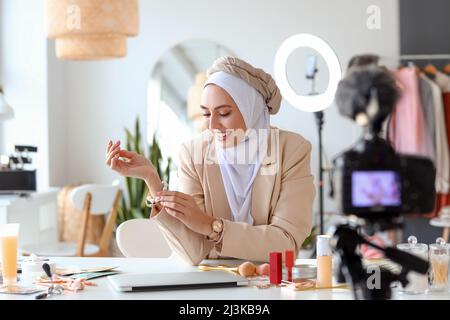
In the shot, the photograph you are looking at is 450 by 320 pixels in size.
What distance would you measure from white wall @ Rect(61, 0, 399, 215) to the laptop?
3610 millimetres

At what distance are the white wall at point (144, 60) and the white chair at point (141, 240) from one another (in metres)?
2.99

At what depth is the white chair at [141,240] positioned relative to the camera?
2.31 meters

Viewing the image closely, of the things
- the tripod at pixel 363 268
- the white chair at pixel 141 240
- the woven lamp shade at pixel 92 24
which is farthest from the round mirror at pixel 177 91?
the tripod at pixel 363 268

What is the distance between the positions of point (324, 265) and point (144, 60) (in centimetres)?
402

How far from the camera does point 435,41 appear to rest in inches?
205

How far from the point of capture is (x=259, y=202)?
6.84 feet

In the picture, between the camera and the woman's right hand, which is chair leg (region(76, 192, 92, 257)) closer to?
the woman's right hand

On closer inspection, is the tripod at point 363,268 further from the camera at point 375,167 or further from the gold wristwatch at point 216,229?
the gold wristwatch at point 216,229

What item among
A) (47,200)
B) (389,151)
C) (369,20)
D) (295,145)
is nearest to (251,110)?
(295,145)

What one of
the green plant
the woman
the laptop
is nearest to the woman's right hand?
the woman

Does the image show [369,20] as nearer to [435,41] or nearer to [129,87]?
[435,41]
